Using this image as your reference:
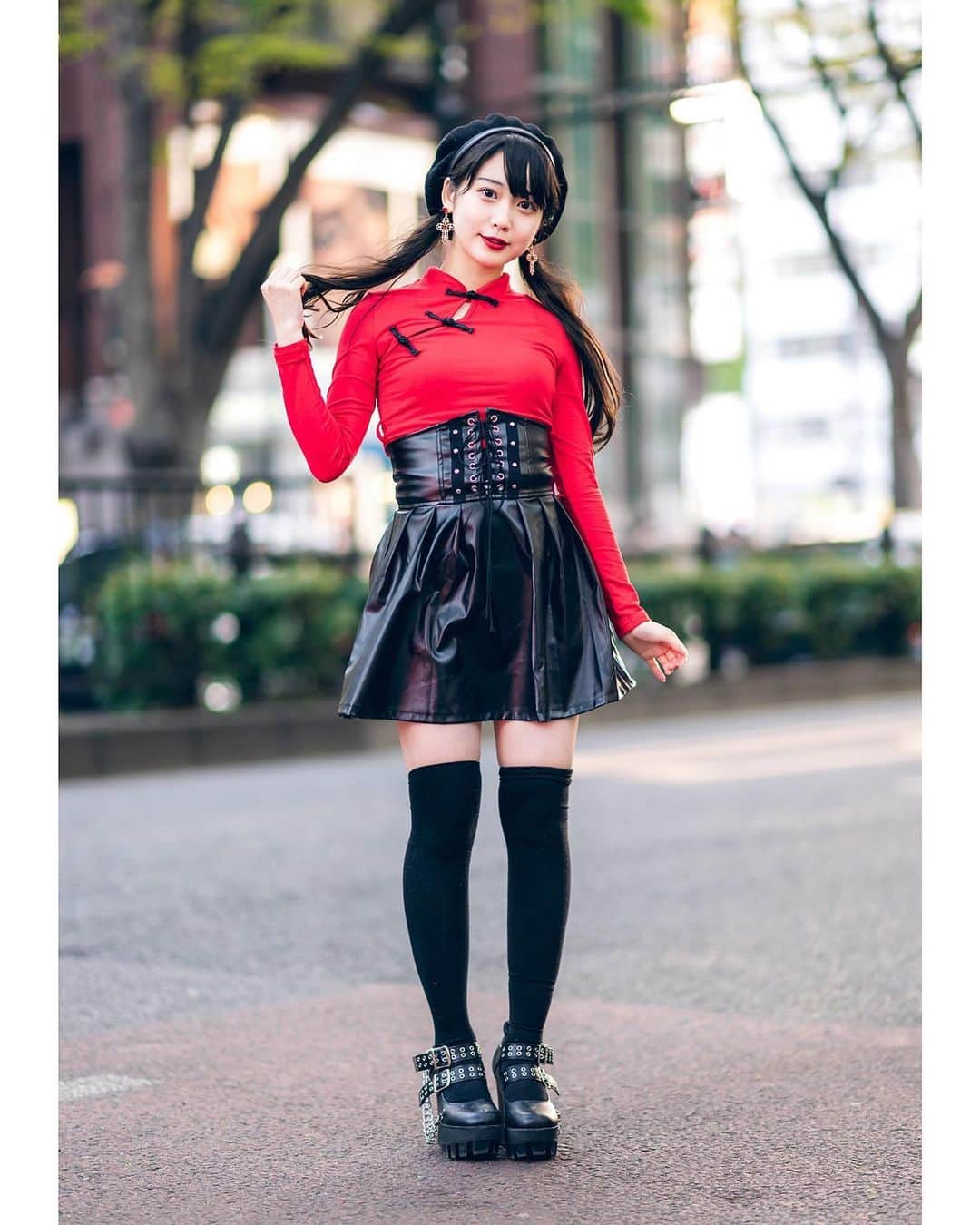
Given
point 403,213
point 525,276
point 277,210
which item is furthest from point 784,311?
point 525,276

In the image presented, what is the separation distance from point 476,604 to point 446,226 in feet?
2.35

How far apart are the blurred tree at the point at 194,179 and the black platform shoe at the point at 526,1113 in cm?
1142

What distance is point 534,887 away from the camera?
3.50m

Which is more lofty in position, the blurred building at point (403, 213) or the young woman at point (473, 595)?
the blurred building at point (403, 213)

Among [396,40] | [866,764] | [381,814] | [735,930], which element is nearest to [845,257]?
[396,40]

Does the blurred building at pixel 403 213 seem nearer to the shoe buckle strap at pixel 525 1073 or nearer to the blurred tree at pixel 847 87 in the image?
the blurred tree at pixel 847 87

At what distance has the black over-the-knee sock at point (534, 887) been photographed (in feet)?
11.4

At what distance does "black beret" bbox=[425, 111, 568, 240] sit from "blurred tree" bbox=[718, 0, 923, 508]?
14434mm

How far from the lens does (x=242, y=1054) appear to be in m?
4.37

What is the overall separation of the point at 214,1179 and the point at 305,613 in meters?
9.35

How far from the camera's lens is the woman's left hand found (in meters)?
3.58

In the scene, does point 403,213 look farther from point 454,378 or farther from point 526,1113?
point 526,1113

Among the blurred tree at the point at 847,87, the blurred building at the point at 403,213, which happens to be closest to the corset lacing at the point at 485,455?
the blurred tree at the point at 847,87

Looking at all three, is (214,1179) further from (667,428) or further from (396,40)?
(667,428)
